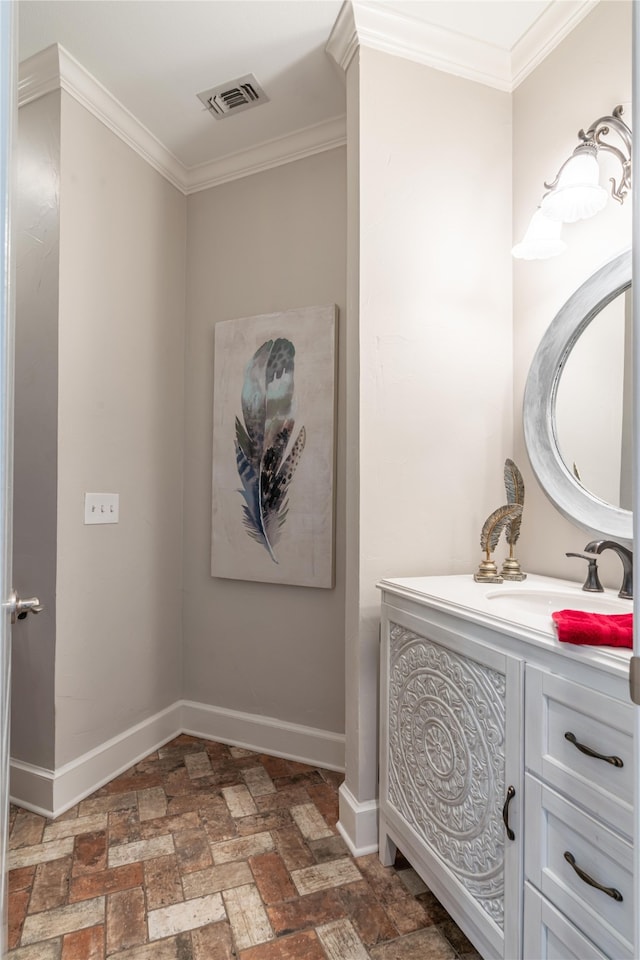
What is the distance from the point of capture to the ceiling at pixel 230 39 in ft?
5.66

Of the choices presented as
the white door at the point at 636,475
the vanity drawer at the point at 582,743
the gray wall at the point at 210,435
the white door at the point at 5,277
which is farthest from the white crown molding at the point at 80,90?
the vanity drawer at the point at 582,743

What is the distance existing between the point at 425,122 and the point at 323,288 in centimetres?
71

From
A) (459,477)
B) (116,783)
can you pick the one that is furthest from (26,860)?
(459,477)

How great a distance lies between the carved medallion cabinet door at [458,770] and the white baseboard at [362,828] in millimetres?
105

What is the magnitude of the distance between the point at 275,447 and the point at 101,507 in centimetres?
74

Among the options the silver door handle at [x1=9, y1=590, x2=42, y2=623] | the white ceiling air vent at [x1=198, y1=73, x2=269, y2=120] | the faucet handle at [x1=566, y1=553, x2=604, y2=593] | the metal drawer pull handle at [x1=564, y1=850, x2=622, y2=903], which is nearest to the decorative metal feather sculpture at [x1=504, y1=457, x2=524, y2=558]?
the faucet handle at [x1=566, y1=553, x2=604, y2=593]

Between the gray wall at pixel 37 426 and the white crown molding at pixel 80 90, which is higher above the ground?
the white crown molding at pixel 80 90

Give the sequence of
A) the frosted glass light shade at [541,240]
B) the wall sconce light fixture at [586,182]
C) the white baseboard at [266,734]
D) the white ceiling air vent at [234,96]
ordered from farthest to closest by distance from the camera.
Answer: the white baseboard at [266,734]
the white ceiling air vent at [234,96]
the frosted glass light shade at [541,240]
the wall sconce light fixture at [586,182]

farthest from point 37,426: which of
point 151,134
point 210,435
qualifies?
point 151,134

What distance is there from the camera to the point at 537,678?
1.04 m

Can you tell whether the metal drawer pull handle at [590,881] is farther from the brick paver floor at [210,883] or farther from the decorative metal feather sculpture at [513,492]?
the decorative metal feather sculpture at [513,492]

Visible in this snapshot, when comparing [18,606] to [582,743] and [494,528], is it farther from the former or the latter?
[494,528]

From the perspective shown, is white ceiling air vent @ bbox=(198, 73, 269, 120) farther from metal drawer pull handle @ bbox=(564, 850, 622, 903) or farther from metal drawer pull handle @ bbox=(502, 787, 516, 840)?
metal drawer pull handle @ bbox=(564, 850, 622, 903)

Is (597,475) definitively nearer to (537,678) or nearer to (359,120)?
(537,678)
